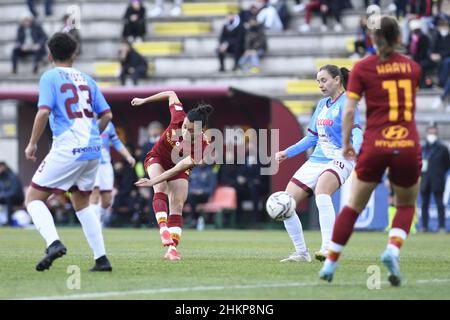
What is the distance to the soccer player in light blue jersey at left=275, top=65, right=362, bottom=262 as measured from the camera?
12.5m

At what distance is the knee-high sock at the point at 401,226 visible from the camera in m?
9.56

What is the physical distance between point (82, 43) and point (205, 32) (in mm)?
4002

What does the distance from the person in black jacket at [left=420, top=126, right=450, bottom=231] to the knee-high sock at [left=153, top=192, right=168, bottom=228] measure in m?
11.2

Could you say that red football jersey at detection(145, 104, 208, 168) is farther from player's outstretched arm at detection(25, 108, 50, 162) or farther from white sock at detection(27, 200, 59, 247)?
player's outstretched arm at detection(25, 108, 50, 162)

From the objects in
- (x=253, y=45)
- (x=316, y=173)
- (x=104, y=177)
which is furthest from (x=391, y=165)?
(x=253, y=45)

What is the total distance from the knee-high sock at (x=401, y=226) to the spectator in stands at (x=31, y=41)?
78.1ft

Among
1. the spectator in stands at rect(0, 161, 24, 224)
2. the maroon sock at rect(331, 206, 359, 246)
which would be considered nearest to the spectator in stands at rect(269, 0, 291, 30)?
the spectator in stands at rect(0, 161, 24, 224)

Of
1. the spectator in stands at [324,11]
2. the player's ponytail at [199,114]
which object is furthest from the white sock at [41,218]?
the spectator in stands at [324,11]

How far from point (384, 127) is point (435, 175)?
48.0 ft

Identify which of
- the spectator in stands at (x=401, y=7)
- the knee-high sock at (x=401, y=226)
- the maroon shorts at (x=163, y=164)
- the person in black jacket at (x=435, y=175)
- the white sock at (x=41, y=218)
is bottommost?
the person in black jacket at (x=435, y=175)

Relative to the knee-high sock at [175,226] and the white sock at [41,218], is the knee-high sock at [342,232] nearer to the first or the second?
the white sock at [41,218]

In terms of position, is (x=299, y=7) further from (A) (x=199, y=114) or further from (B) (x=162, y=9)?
(A) (x=199, y=114)

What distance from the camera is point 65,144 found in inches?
409

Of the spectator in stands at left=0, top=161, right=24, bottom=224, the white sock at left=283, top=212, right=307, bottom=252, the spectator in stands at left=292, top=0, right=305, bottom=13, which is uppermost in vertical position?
the spectator in stands at left=292, top=0, right=305, bottom=13
